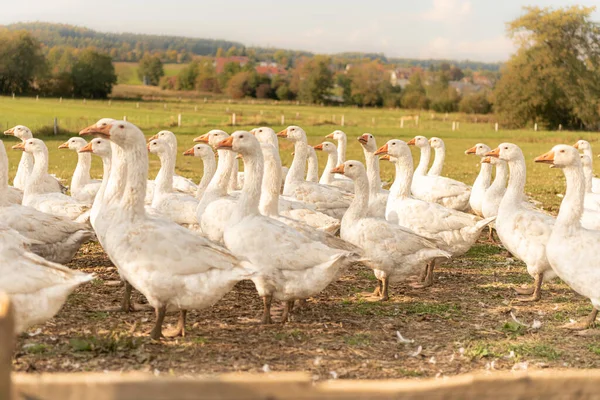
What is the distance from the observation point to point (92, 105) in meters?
55.3

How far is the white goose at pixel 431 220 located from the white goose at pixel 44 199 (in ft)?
16.6

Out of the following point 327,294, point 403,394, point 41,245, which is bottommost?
point 327,294

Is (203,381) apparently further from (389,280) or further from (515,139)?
(515,139)

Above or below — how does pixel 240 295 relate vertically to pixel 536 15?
below

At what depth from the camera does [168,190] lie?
37.6 feet

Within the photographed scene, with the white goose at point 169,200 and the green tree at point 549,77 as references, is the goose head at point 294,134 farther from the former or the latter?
the green tree at point 549,77

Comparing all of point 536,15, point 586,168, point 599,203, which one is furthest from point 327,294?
point 536,15

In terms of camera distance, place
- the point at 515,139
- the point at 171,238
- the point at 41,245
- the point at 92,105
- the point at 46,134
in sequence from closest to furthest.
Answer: the point at 171,238 → the point at 41,245 → the point at 46,134 → the point at 515,139 → the point at 92,105

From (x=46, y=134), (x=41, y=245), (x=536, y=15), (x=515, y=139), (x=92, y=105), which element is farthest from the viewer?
(x=536, y=15)

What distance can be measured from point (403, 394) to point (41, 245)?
7.87 metres

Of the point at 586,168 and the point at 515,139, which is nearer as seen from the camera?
the point at 586,168

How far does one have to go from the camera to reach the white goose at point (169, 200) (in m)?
10.8

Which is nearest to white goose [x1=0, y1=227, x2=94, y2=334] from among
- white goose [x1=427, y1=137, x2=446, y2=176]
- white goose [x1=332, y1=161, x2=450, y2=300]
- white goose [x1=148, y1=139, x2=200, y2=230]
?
white goose [x1=148, y1=139, x2=200, y2=230]

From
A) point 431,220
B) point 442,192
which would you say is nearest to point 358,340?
point 431,220
